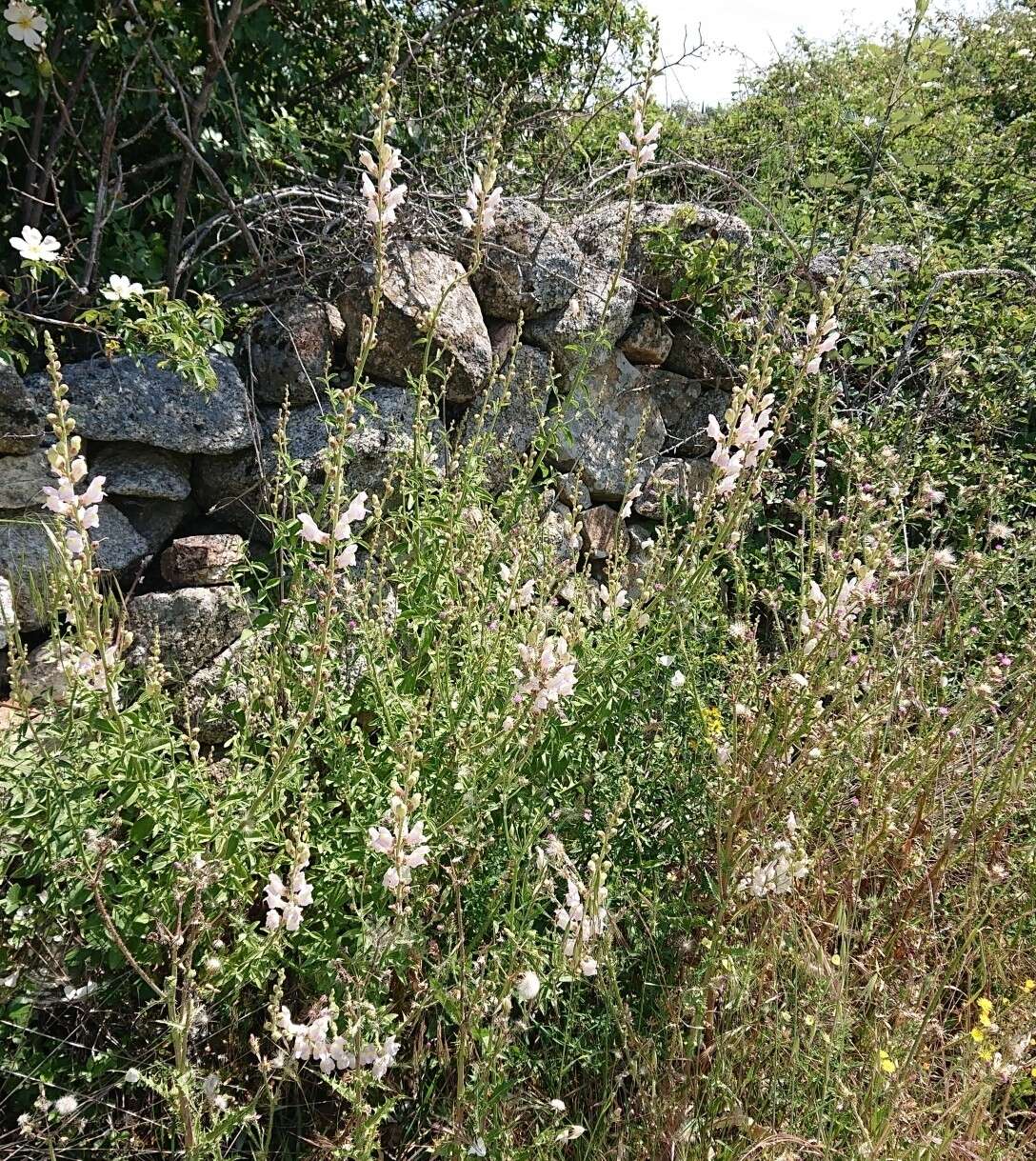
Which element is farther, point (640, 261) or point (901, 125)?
point (901, 125)

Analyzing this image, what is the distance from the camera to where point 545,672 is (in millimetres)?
1999

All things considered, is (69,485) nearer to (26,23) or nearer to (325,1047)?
(325,1047)

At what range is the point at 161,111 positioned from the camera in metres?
3.80

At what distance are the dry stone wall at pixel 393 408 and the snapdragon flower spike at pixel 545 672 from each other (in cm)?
101

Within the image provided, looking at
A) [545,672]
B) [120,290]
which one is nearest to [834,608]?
[545,672]

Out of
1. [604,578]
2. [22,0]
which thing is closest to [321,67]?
[22,0]

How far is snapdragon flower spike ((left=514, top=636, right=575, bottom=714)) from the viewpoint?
1.99 meters

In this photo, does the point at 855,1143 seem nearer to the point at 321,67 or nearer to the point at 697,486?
the point at 697,486

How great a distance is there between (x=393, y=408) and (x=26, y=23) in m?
1.85

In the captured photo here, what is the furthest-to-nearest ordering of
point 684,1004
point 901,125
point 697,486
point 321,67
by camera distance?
point 901,125
point 697,486
point 321,67
point 684,1004

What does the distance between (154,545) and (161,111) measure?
175 centimetres

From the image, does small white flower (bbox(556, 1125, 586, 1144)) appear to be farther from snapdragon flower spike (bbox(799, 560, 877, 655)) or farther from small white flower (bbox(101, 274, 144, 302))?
small white flower (bbox(101, 274, 144, 302))

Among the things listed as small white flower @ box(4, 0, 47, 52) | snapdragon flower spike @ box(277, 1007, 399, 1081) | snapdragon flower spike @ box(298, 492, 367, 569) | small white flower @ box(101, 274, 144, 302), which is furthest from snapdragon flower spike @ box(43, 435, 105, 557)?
small white flower @ box(4, 0, 47, 52)

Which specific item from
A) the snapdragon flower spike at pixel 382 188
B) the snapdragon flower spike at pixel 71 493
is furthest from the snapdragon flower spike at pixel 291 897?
the snapdragon flower spike at pixel 382 188
